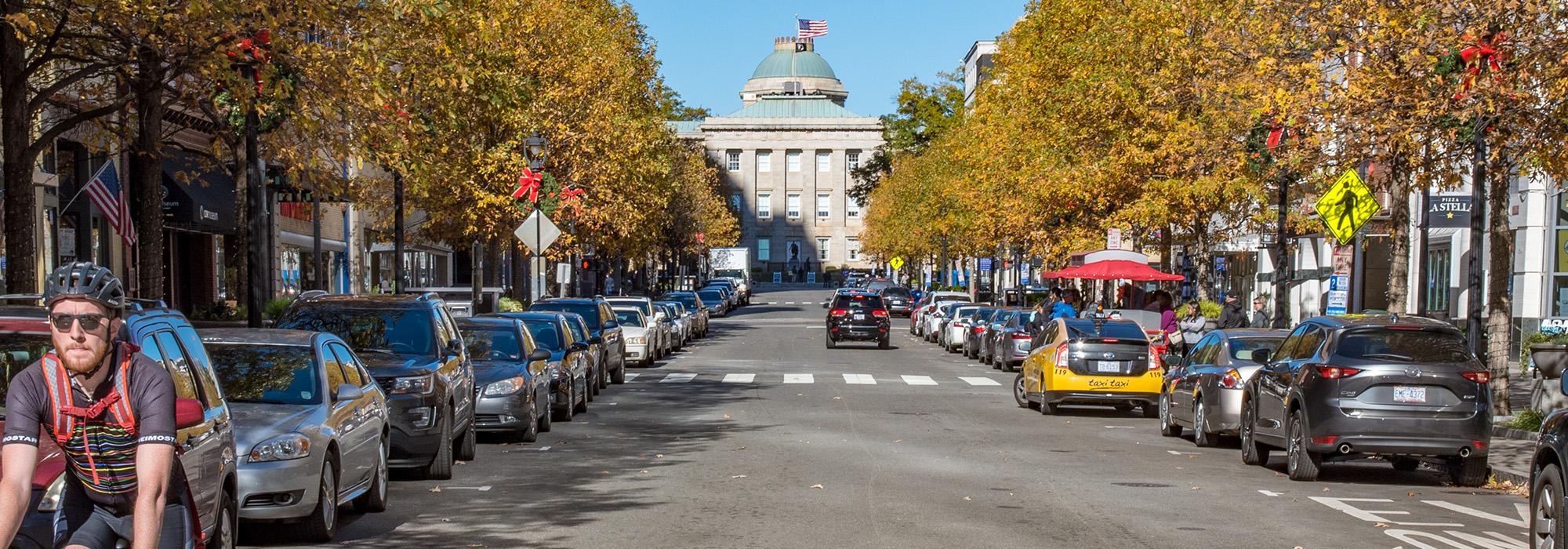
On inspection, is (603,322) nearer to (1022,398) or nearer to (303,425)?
(1022,398)

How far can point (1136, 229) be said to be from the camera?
42.3m

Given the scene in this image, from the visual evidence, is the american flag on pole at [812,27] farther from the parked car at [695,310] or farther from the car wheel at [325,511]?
the car wheel at [325,511]

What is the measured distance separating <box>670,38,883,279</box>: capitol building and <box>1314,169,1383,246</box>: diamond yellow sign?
448 feet

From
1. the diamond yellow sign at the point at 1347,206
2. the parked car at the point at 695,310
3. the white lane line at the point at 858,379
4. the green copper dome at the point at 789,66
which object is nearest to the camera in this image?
the diamond yellow sign at the point at 1347,206

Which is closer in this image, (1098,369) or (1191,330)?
(1098,369)

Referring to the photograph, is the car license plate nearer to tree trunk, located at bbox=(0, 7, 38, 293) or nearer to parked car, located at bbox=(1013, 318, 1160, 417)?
parked car, located at bbox=(1013, 318, 1160, 417)

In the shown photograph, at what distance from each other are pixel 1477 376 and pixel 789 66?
525ft

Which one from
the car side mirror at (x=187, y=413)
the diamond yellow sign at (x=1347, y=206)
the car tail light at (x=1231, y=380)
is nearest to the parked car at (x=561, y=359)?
the car tail light at (x=1231, y=380)

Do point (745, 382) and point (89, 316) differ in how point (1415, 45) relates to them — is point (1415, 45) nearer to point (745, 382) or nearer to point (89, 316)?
point (745, 382)

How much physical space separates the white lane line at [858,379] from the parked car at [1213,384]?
400 inches

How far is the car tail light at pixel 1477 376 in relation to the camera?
1421cm

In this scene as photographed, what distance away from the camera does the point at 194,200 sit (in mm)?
33312

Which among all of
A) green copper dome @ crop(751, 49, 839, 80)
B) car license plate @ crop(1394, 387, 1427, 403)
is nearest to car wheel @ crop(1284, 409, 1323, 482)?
car license plate @ crop(1394, 387, 1427, 403)

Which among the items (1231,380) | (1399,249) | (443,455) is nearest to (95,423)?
(443,455)
